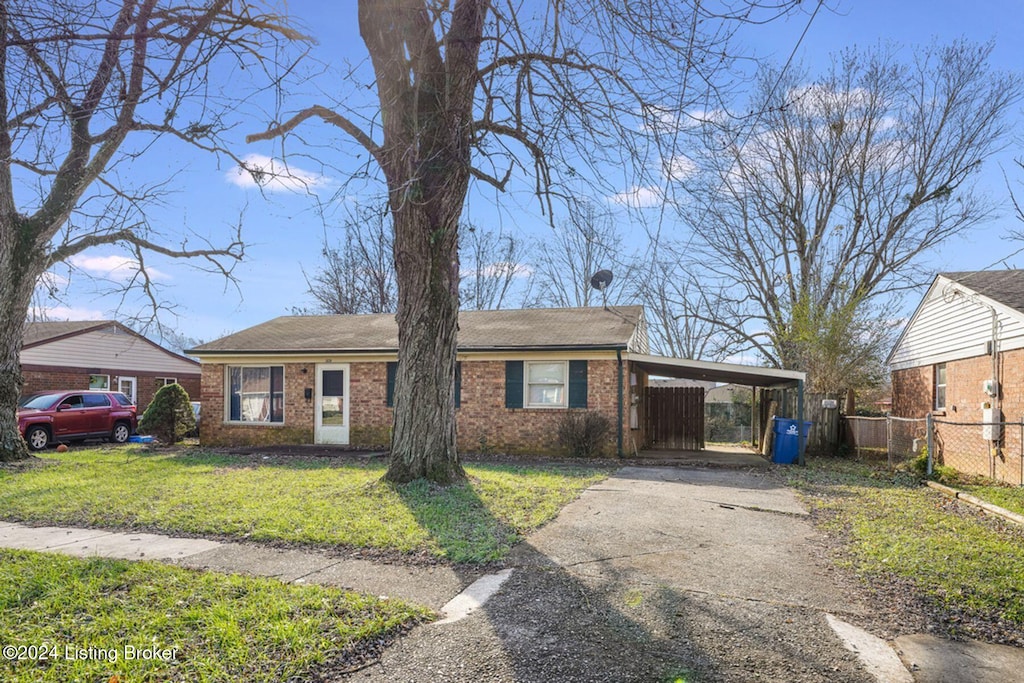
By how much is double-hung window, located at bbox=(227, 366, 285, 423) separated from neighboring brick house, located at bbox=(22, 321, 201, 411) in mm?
8976

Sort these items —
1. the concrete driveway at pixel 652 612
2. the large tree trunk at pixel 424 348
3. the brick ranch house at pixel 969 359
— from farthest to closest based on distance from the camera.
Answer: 1. the brick ranch house at pixel 969 359
2. the large tree trunk at pixel 424 348
3. the concrete driveway at pixel 652 612

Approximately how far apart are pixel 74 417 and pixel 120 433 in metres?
1.59

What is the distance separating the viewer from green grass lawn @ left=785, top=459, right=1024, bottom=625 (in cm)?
486

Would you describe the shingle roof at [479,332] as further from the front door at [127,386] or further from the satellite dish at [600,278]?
the front door at [127,386]

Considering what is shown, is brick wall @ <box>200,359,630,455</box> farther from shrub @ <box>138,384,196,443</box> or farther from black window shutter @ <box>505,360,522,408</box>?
shrub @ <box>138,384,196,443</box>

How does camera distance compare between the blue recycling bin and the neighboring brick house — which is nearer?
the blue recycling bin

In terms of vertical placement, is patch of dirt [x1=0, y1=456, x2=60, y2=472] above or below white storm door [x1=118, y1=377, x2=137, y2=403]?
below

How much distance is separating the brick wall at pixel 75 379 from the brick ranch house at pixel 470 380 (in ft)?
26.9

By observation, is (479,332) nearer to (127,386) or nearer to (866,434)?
(866,434)

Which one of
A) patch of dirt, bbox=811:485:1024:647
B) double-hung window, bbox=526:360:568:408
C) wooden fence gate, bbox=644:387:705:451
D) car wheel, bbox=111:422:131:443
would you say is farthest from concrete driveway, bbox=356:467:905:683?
car wheel, bbox=111:422:131:443

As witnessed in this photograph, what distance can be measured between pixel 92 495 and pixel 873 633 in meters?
9.31

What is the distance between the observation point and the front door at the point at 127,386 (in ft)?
88.5

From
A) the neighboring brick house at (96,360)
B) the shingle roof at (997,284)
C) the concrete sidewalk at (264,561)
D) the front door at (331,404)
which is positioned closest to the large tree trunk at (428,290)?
the concrete sidewalk at (264,561)

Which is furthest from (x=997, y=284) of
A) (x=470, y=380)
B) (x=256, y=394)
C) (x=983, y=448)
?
(x=256, y=394)
